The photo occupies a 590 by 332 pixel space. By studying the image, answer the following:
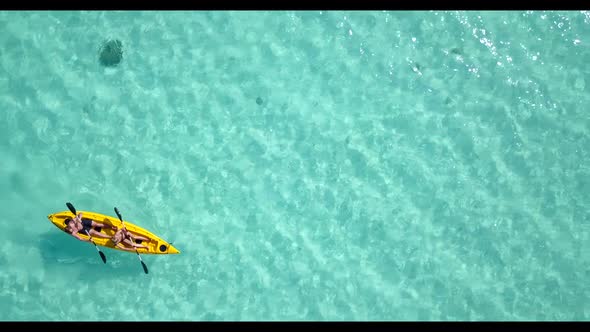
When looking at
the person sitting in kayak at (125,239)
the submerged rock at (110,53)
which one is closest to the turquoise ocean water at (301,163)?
the submerged rock at (110,53)

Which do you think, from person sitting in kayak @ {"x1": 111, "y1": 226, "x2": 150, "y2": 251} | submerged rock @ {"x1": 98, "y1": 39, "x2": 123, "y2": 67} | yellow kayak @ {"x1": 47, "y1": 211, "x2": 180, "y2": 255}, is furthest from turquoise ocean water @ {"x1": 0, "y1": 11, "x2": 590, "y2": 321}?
person sitting in kayak @ {"x1": 111, "y1": 226, "x2": 150, "y2": 251}

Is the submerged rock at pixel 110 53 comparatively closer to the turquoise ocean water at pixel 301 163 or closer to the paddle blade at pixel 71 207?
the turquoise ocean water at pixel 301 163

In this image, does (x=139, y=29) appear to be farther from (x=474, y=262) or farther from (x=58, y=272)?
(x=474, y=262)

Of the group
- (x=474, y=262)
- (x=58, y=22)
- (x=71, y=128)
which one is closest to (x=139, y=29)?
(x=58, y=22)
